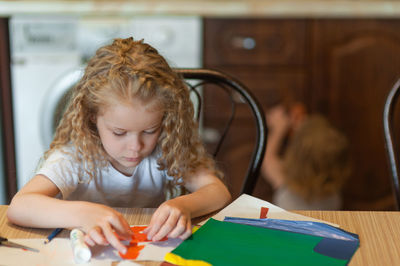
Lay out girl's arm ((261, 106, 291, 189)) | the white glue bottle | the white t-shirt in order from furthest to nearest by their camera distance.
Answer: girl's arm ((261, 106, 291, 189)), the white t-shirt, the white glue bottle

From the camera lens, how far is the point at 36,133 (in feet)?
6.15

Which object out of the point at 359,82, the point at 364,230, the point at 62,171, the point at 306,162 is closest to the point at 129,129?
the point at 62,171

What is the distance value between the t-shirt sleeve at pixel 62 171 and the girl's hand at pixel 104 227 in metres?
0.18

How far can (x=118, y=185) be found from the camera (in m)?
0.97

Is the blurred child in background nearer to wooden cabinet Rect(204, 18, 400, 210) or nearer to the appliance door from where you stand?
wooden cabinet Rect(204, 18, 400, 210)

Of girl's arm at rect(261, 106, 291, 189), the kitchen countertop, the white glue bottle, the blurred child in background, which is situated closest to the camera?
the white glue bottle

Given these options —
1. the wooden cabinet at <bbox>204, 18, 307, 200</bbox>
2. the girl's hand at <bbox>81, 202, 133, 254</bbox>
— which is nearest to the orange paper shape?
the girl's hand at <bbox>81, 202, 133, 254</bbox>

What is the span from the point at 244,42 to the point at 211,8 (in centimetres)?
18

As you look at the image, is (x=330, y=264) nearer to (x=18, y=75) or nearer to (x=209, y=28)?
(x=209, y=28)

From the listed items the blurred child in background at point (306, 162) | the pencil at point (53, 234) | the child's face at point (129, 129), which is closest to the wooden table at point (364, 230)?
the pencil at point (53, 234)

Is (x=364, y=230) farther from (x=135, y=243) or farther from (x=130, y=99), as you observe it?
(x=130, y=99)

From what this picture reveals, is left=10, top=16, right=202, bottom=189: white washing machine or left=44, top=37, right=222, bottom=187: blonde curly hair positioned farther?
left=10, top=16, right=202, bottom=189: white washing machine

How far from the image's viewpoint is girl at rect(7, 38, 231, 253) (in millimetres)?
759

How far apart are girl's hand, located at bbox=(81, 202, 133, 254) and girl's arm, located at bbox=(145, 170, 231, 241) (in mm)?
38
